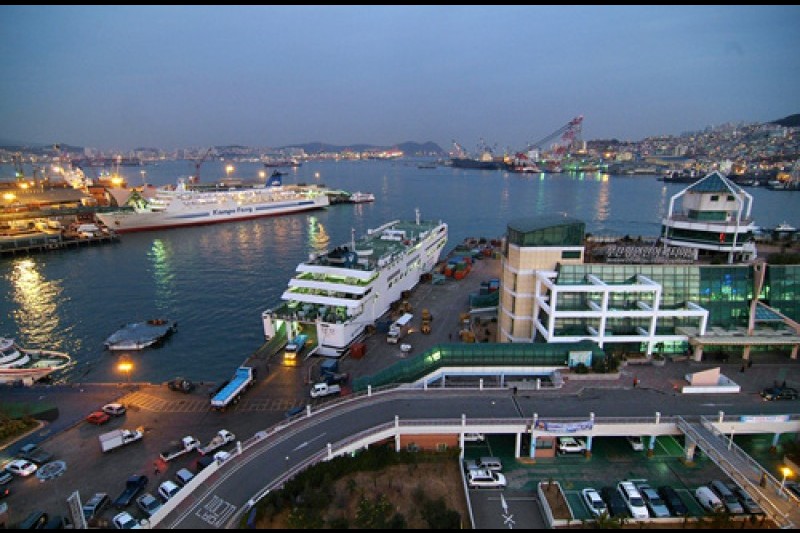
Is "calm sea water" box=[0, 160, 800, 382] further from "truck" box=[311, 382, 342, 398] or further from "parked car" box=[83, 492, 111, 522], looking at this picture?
"parked car" box=[83, 492, 111, 522]

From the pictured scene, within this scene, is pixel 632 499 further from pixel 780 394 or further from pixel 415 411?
pixel 780 394

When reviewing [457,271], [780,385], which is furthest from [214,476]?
[457,271]

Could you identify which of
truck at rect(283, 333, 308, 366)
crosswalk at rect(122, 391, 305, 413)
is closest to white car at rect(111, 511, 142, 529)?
crosswalk at rect(122, 391, 305, 413)

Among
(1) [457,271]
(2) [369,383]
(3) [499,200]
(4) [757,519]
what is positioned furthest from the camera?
(3) [499,200]

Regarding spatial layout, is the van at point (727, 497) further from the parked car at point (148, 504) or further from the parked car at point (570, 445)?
the parked car at point (148, 504)

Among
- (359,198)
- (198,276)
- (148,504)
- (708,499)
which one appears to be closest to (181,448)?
(148,504)

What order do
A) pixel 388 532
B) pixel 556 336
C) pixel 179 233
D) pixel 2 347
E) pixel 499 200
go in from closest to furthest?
1. pixel 388 532
2. pixel 556 336
3. pixel 2 347
4. pixel 179 233
5. pixel 499 200

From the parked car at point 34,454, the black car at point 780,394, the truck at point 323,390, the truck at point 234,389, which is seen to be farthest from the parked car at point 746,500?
the parked car at point 34,454

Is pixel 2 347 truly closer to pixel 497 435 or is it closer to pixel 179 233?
pixel 497 435
